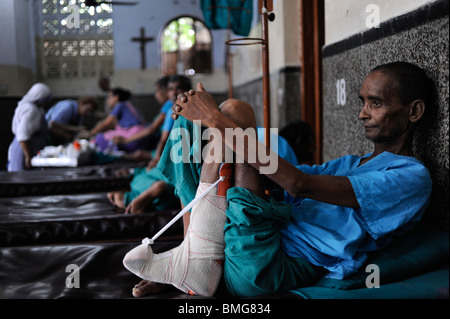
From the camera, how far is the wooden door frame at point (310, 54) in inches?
139

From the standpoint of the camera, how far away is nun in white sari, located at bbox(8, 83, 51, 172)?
2650 millimetres

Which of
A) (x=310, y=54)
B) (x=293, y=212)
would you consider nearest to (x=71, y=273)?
(x=293, y=212)

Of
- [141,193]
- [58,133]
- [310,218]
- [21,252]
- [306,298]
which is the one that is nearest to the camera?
[306,298]

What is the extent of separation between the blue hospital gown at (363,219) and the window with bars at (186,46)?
27.5 ft

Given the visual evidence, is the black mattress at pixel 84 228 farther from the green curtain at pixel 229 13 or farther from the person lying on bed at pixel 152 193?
the green curtain at pixel 229 13

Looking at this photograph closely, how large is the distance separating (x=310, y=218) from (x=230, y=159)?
33 cm

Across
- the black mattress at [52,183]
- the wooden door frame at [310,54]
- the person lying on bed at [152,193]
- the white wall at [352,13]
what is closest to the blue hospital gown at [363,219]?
the white wall at [352,13]

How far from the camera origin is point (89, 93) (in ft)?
29.1

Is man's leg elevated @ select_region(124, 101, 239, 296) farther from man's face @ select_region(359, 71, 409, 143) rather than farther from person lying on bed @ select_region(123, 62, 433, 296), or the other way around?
man's face @ select_region(359, 71, 409, 143)

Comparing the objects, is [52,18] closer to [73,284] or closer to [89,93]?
[73,284]

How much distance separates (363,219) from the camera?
4.65ft

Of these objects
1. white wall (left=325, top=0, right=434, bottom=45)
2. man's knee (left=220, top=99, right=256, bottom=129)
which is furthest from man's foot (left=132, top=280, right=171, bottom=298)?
white wall (left=325, top=0, right=434, bottom=45)

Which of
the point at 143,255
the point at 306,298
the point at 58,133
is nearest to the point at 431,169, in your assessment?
the point at 306,298

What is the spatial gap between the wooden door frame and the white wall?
1.72ft
